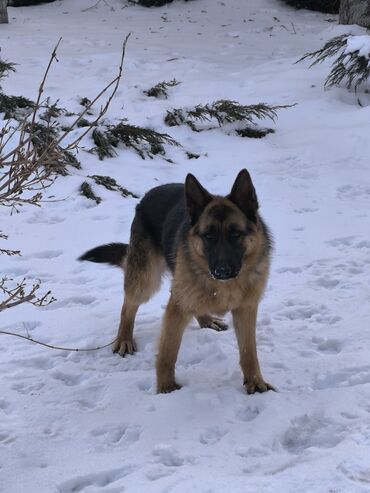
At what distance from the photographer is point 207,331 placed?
5.27 m

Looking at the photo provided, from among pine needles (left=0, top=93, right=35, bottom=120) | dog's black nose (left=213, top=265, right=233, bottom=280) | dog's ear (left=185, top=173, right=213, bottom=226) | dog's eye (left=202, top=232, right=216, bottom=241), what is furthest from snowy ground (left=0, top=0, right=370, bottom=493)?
dog's ear (left=185, top=173, right=213, bottom=226)

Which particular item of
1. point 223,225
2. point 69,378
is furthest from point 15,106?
point 223,225

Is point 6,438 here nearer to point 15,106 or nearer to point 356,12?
point 15,106

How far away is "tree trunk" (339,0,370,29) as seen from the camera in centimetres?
1238

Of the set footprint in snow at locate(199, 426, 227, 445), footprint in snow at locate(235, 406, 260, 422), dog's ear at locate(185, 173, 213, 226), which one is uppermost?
dog's ear at locate(185, 173, 213, 226)

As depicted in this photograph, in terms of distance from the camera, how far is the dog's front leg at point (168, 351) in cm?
440

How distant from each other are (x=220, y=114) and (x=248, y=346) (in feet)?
22.3

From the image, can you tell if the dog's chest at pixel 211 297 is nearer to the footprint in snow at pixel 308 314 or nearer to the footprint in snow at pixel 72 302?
the footprint in snow at pixel 308 314

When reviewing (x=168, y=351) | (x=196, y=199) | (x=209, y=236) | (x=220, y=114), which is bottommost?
(x=168, y=351)

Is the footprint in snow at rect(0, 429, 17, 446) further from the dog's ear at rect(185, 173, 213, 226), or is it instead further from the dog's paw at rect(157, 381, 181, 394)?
the dog's ear at rect(185, 173, 213, 226)

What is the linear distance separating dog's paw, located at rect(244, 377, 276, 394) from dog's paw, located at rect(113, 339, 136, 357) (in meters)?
1.14

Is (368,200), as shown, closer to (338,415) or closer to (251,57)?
(338,415)

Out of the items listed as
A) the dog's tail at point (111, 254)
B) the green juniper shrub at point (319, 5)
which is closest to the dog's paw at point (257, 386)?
the dog's tail at point (111, 254)

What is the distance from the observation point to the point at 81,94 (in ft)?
36.5
